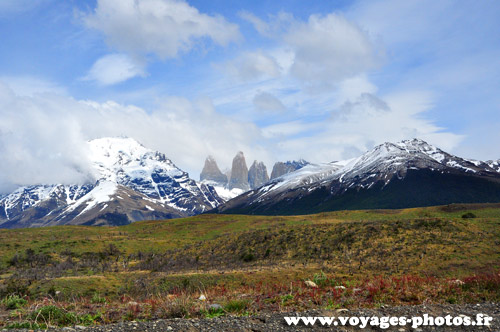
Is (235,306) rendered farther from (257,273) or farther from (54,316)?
(257,273)

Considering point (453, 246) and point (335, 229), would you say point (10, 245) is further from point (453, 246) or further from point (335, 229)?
point (453, 246)

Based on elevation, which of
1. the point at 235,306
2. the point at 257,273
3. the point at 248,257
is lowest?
the point at 248,257

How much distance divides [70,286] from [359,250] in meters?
27.7

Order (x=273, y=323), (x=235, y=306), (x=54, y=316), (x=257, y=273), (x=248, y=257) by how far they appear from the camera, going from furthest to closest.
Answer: (x=248, y=257), (x=257, y=273), (x=235, y=306), (x=54, y=316), (x=273, y=323)

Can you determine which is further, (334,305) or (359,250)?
(359,250)

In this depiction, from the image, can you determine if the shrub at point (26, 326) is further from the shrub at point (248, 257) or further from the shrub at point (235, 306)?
the shrub at point (248, 257)

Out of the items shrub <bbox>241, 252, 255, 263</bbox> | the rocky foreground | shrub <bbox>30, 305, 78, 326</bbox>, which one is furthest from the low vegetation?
the rocky foreground

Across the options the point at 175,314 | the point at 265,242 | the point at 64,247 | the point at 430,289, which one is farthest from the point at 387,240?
the point at 64,247

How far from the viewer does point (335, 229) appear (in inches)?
1841

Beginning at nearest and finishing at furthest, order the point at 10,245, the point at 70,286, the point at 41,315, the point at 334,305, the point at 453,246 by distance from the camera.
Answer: the point at 41,315, the point at 334,305, the point at 70,286, the point at 453,246, the point at 10,245

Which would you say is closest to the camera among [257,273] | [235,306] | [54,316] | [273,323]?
[273,323]

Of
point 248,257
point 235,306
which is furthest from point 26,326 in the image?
point 248,257

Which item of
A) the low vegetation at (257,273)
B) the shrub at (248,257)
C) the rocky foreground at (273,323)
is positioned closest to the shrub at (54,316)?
the low vegetation at (257,273)

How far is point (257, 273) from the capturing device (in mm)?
27922
